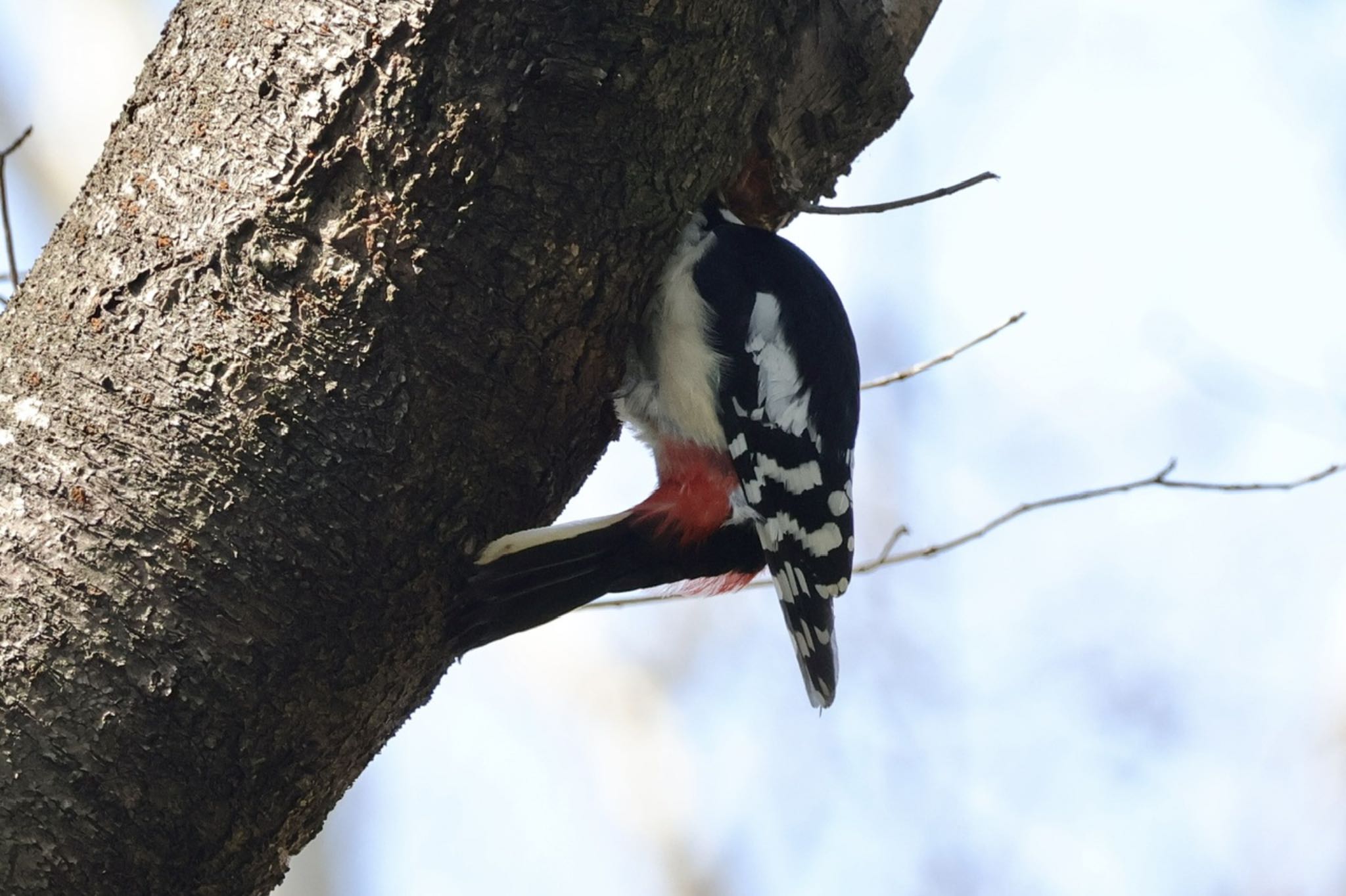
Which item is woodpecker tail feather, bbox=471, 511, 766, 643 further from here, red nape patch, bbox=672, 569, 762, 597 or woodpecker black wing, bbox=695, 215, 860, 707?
woodpecker black wing, bbox=695, 215, 860, 707

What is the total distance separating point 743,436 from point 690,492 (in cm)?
16

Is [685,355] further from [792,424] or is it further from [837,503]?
[837,503]

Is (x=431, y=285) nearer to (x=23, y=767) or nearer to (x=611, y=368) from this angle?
(x=611, y=368)

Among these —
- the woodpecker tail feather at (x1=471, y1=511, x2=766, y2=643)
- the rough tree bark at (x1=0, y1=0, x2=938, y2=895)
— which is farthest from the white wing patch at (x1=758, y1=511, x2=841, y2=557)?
the rough tree bark at (x1=0, y1=0, x2=938, y2=895)

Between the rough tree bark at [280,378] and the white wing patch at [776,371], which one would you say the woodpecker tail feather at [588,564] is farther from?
the white wing patch at [776,371]

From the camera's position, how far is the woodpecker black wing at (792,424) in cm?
253

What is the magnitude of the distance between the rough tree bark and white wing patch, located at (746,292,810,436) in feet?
2.51

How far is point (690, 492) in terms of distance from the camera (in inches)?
99.9

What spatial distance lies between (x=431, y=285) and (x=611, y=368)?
412 millimetres

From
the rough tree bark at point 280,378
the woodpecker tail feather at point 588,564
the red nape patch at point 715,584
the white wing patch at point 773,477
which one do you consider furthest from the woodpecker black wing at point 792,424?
the rough tree bark at point 280,378

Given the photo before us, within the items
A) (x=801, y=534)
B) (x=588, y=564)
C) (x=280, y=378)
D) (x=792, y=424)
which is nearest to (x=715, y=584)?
(x=801, y=534)

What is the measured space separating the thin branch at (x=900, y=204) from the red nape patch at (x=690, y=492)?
20.9 inches

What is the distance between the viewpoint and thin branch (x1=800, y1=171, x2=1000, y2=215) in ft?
8.09

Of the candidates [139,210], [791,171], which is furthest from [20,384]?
[791,171]
